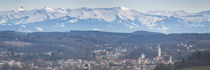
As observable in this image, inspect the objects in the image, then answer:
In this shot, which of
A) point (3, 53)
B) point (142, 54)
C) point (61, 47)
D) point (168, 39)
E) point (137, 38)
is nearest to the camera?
point (142, 54)

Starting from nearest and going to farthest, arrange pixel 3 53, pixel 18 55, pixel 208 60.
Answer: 1. pixel 208 60
2. pixel 18 55
3. pixel 3 53

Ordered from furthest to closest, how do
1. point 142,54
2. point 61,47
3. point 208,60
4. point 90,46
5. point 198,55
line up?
1. point 90,46
2. point 61,47
3. point 142,54
4. point 198,55
5. point 208,60

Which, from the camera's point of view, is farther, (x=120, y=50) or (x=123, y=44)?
(x=123, y=44)

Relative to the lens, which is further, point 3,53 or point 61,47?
point 61,47

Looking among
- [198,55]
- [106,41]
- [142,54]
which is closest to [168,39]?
[106,41]

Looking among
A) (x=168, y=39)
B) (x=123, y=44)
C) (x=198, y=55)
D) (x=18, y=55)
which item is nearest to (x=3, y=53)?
(x=18, y=55)

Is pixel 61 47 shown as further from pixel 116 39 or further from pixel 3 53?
pixel 116 39

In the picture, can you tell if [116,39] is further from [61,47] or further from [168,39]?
[61,47]

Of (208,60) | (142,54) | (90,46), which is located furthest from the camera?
(90,46)
